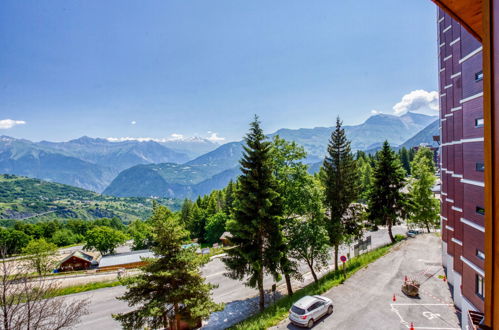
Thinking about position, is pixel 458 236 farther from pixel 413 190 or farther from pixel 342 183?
pixel 413 190

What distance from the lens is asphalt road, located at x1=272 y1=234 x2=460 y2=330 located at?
14.4 meters

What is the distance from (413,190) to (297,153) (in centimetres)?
2194

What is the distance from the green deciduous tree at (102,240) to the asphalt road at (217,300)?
37.2 m

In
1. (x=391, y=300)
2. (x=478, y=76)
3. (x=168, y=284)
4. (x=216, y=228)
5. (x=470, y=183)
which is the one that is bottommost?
(x=216, y=228)

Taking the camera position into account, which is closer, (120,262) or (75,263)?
(120,262)

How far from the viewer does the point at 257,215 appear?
18.2 m

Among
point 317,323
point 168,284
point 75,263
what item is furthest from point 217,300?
point 75,263

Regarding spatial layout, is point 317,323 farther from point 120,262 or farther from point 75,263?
point 75,263

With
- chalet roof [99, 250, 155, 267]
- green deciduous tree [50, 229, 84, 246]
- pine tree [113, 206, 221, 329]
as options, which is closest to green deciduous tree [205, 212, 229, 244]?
chalet roof [99, 250, 155, 267]

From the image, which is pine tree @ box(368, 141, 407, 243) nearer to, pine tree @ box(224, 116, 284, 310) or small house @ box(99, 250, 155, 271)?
pine tree @ box(224, 116, 284, 310)

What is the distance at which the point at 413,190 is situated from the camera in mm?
32438

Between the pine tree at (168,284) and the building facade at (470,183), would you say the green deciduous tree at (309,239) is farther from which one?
the building facade at (470,183)

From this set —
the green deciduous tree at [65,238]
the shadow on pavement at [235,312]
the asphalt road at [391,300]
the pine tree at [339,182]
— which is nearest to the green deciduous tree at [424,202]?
the asphalt road at [391,300]

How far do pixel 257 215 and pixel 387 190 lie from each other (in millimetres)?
20008
